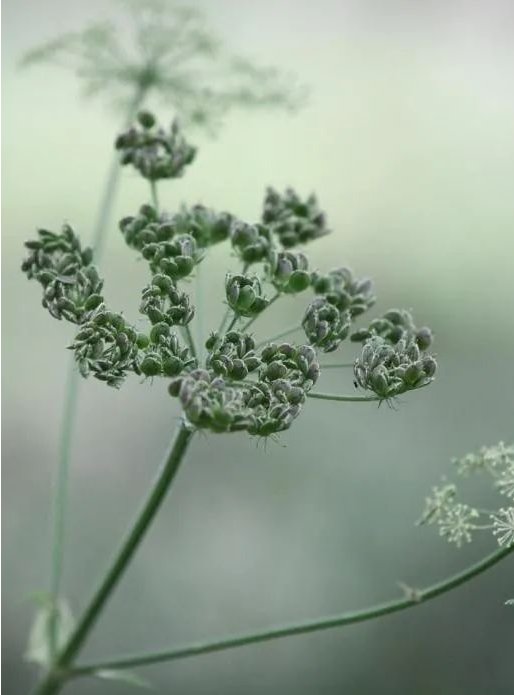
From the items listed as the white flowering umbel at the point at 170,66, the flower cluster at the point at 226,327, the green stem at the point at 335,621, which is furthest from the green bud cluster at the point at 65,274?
the white flowering umbel at the point at 170,66

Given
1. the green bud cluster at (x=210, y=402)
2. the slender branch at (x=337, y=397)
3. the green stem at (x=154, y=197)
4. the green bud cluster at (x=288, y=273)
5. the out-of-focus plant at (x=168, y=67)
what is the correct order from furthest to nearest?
the out-of-focus plant at (x=168, y=67)
the green stem at (x=154, y=197)
the green bud cluster at (x=288, y=273)
the slender branch at (x=337, y=397)
the green bud cluster at (x=210, y=402)

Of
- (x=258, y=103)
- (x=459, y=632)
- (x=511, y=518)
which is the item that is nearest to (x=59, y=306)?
(x=511, y=518)

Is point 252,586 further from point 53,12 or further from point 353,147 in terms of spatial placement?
point 53,12

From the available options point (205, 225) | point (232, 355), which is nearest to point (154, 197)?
point (205, 225)

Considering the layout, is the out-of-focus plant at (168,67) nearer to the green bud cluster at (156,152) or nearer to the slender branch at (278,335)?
the green bud cluster at (156,152)

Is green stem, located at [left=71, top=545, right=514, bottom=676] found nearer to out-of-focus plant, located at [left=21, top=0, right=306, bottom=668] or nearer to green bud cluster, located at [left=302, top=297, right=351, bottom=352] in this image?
green bud cluster, located at [left=302, top=297, right=351, bottom=352]

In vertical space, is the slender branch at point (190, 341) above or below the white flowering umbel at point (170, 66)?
below

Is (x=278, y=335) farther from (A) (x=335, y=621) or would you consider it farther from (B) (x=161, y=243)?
(A) (x=335, y=621)

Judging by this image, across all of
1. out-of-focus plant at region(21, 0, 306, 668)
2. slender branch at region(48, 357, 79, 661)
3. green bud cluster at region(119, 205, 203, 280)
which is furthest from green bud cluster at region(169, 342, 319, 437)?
out-of-focus plant at region(21, 0, 306, 668)
